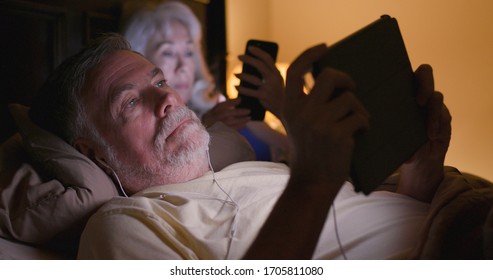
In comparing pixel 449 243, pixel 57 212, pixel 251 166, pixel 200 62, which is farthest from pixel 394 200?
pixel 200 62

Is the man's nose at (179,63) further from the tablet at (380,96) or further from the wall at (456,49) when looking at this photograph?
the tablet at (380,96)

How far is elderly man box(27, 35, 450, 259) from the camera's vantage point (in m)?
0.50

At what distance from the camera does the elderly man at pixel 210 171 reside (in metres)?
0.50

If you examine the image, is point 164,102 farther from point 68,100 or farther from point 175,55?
point 175,55

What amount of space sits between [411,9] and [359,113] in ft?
5.44

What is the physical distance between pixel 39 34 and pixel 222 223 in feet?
3.54

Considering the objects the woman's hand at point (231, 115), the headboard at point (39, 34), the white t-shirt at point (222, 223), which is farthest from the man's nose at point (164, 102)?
the headboard at point (39, 34)

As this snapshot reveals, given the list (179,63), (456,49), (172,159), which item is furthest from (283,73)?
(172,159)

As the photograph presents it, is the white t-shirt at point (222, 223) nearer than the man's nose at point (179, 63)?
Yes

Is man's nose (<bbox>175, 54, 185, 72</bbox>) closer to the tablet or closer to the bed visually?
the bed

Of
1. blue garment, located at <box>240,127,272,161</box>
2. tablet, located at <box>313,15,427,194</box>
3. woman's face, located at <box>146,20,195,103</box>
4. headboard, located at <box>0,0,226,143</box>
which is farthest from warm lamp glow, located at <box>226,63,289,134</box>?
tablet, located at <box>313,15,427,194</box>

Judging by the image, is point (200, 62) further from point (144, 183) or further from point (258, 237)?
point (258, 237)

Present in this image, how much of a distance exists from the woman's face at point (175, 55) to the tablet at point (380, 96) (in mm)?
1183

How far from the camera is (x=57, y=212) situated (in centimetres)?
85
